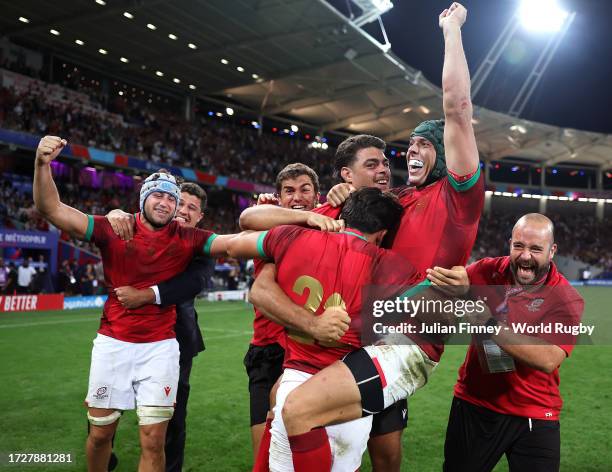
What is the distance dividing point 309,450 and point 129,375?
81.2 inches

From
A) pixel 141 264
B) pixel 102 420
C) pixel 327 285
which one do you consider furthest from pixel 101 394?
pixel 327 285

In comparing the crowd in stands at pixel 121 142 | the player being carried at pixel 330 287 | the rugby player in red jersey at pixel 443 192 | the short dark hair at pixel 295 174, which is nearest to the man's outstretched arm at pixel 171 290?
the short dark hair at pixel 295 174

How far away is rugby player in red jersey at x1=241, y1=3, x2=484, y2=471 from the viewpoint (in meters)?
2.62

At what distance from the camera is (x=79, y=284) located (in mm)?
20109

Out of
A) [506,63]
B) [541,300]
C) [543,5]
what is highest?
[543,5]

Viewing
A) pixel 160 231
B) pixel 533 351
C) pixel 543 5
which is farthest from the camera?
pixel 543 5

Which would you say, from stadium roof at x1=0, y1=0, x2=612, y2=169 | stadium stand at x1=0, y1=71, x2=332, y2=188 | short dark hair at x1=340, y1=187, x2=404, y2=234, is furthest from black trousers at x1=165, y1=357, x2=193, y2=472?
stadium stand at x1=0, y1=71, x2=332, y2=188

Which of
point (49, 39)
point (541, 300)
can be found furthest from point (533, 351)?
point (49, 39)

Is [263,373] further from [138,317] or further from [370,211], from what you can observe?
[370,211]

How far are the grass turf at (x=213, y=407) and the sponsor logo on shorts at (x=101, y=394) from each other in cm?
142

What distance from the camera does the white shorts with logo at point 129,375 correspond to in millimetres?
3934

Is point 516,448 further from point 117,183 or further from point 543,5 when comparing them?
point 543,5

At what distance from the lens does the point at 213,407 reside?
7094 mm

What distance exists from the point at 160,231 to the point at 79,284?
17.5 metres
